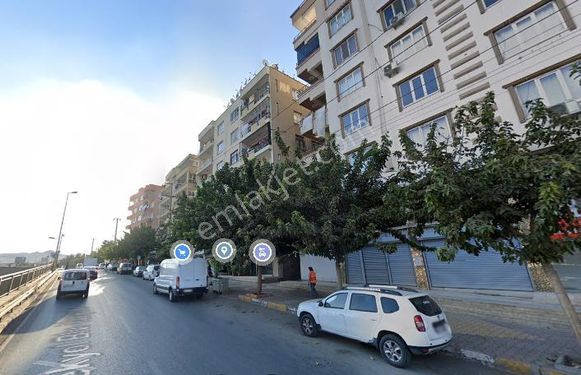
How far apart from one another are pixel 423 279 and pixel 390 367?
849 cm

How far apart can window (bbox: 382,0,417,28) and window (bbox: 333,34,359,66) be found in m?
Answer: 2.18

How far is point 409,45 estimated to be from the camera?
15203 millimetres

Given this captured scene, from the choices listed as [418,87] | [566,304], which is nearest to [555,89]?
[418,87]

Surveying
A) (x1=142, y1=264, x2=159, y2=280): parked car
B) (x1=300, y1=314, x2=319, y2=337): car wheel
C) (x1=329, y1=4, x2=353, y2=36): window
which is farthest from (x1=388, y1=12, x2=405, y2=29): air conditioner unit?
(x1=142, y1=264, x2=159, y2=280): parked car

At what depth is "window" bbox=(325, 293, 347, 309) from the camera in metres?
7.62

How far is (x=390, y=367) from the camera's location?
605 cm

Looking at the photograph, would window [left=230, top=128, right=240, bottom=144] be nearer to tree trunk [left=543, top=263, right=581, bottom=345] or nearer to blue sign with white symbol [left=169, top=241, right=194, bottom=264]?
blue sign with white symbol [left=169, top=241, right=194, bottom=264]

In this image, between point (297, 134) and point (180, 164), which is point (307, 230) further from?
point (180, 164)

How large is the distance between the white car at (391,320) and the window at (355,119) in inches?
458

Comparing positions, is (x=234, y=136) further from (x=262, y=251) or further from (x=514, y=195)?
(x=514, y=195)

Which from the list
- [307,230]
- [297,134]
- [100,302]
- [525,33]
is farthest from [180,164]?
[525,33]

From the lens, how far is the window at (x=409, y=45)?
14664 millimetres

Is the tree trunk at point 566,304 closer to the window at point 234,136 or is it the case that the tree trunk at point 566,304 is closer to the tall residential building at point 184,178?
the window at point 234,136

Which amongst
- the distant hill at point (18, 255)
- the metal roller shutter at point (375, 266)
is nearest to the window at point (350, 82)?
the metal roller shutter at point (375, 266)
